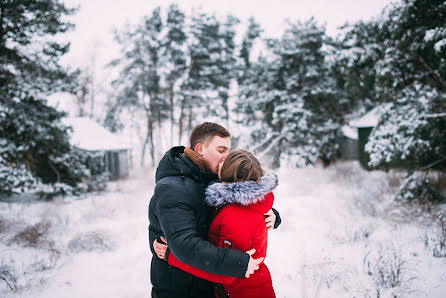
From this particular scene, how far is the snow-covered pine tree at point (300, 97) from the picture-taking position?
1753cm

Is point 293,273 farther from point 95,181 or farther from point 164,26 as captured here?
point 164,26

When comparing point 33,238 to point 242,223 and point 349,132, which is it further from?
point 349,132

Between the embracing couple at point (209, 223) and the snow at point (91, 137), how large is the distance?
19.0m

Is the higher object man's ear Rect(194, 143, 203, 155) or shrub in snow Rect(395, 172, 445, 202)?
man's ear Rect(194, 143, 203, 155)

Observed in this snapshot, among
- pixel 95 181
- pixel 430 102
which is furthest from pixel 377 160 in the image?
pixel 95 181

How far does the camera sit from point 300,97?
1775cm

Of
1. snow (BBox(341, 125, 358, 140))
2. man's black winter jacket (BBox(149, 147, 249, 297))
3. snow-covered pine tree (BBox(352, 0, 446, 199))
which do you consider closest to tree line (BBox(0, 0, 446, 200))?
snow-covered pine tree (BBox(352, 0, 446, 199))

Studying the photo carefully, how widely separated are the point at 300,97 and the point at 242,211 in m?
17.2

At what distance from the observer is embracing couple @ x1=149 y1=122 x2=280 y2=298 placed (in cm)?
153

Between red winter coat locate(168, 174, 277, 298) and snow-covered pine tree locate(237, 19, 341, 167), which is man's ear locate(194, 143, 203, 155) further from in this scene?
snow-covered pine tree locate(237, 19, 341, 167)

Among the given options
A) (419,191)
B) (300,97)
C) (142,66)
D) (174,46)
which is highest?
(174,46)

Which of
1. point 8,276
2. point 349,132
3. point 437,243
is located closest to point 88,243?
point 8,276

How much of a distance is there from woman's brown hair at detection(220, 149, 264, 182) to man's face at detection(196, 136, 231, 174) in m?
0.19

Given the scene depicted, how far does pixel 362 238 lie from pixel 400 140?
10.1 feet
